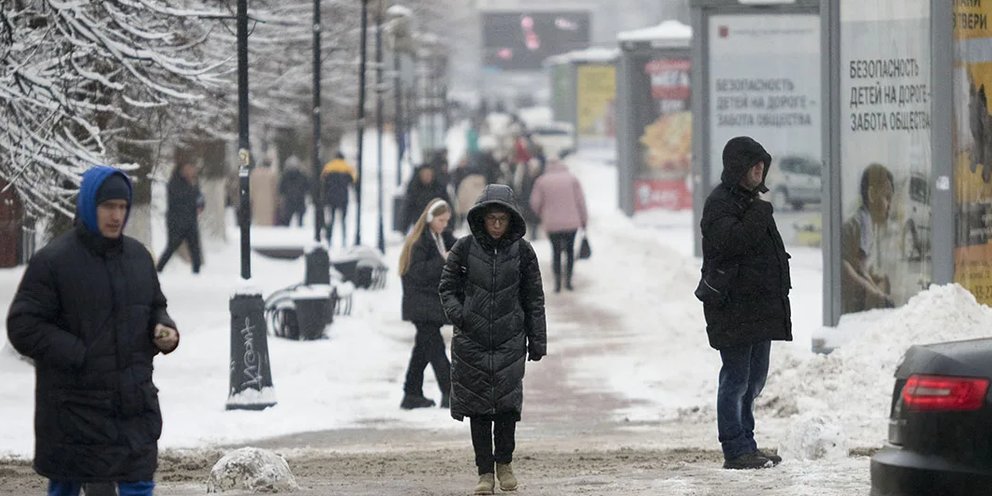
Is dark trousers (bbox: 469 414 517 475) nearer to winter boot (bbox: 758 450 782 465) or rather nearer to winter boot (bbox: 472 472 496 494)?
winter boot (bbox: 472 472 496 494)

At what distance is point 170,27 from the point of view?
17.0 meters

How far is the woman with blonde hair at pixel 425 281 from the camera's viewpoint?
1345 centimetres

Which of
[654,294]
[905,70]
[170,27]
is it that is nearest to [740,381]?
[905,70]

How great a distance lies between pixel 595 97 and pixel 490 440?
4372 cm

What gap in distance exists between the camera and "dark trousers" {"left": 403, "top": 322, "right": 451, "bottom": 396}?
13.6 m

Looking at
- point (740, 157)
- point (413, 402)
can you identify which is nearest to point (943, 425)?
point (740, 157)

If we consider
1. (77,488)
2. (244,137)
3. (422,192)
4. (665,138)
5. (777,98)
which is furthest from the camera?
(665,138)

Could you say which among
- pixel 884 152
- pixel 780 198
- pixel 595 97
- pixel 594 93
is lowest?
pixel 780 198

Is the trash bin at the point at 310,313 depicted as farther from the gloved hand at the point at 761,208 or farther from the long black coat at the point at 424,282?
the gloved hand at the point at 761,208

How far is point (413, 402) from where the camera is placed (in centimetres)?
1374

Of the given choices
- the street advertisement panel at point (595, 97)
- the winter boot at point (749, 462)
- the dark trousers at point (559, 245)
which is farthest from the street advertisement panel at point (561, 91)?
the winter boot at point (749, 462)

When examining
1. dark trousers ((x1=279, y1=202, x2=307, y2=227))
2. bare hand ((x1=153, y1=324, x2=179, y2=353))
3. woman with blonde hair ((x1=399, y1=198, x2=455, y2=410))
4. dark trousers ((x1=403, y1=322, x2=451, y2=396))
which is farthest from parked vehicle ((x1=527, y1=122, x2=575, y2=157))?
bare hand ((x1=153, y1=324, x2=179, y2=353))

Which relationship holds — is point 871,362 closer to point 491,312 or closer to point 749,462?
point 749,462

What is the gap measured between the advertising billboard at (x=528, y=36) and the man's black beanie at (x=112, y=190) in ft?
242
